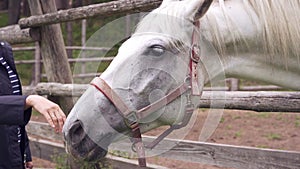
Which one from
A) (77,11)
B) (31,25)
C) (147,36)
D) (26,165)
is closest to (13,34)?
(31,25)

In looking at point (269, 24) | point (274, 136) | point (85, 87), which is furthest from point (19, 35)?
point (274, 136)

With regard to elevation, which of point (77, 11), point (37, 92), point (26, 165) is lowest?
point (37, 92)

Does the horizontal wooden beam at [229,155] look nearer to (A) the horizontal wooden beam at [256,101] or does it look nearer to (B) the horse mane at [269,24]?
(A) the horizontal wooden beam at [256,101]

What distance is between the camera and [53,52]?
3.68 m

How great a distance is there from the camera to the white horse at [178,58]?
1.81 meters

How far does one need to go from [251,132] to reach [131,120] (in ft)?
13.3

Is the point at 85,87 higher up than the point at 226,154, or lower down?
higher up

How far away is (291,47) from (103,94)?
73 centimetres

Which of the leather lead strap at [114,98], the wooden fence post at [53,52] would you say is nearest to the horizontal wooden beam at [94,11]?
the wooden fence post at [53,52]

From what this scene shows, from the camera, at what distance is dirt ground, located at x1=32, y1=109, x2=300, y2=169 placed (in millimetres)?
4754

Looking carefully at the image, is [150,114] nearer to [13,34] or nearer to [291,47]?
[291,47]

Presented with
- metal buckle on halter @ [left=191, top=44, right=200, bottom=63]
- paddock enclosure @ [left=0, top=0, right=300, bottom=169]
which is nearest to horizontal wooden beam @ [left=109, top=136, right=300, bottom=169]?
paddock enclosure @ [left=0, top=0, right=300, bottom=169]

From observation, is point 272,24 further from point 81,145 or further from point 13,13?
point 13,13

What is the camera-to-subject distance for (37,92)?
3.97 m
